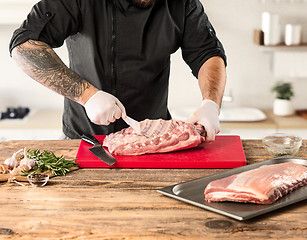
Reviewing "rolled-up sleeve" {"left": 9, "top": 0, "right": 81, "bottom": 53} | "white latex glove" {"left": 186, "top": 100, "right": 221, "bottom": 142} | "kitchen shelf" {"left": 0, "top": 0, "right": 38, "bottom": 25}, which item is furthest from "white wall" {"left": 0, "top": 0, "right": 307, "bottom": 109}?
"white latex glove" {"left": 186, "top": 100, "right": 221, "bottom": 142}

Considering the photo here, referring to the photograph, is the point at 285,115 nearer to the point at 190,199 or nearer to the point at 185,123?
the point at 185,123

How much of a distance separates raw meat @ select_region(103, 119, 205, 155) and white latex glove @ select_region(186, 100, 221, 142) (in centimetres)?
3

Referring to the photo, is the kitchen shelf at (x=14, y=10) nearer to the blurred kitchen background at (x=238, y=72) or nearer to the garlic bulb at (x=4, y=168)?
the blurred kitchen background at (x=238, y=72)

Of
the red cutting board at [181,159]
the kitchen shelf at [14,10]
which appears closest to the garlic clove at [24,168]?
the red cutting board at [181,159]

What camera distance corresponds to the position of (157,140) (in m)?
1.87

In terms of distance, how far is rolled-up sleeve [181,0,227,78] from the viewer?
7.85ft

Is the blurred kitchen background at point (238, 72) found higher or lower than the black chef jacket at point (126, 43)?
lower

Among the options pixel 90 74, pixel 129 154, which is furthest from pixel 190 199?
pixel 90 74

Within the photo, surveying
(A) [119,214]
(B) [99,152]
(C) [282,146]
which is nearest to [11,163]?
(B) [99,152]

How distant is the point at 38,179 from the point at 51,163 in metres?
0.16

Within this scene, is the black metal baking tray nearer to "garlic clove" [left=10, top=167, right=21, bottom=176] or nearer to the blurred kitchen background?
"garlic clove" [left=10, top=167, right=21, bottom=176]

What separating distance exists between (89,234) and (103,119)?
0.75 meters

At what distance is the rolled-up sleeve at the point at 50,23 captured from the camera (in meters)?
2.09

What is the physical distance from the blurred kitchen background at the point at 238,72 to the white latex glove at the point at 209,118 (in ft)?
5.45
